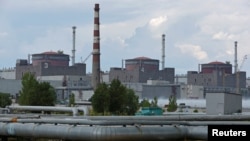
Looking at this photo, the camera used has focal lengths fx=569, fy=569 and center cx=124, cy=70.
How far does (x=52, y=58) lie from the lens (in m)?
178

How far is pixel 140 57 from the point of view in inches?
7431

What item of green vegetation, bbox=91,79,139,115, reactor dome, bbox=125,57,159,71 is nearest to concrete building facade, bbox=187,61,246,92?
reactor dome, bbox=125,57,159,71

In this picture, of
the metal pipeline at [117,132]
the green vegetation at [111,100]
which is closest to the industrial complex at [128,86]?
the metal pipeline at [117,132]

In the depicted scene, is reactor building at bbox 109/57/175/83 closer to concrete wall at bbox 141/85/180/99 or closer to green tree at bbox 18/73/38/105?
concrete wall at bbox 141/85/180/99

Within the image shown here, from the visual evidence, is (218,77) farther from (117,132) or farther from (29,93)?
(117,132)

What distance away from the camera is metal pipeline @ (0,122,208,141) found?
1249 centimetres

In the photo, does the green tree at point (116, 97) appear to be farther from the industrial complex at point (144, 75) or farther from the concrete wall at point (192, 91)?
the concrete wall at point (192, 91)

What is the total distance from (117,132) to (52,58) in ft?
547

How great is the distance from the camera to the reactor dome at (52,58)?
175812 millimetres

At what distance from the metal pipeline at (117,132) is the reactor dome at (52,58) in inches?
6322

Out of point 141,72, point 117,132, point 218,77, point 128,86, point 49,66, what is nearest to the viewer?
point 117,132

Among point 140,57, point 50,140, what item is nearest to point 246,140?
point 50,140

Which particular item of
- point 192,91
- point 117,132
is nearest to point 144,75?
point 192,91

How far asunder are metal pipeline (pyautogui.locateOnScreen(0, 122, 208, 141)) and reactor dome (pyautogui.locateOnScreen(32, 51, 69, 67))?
16057 cm
